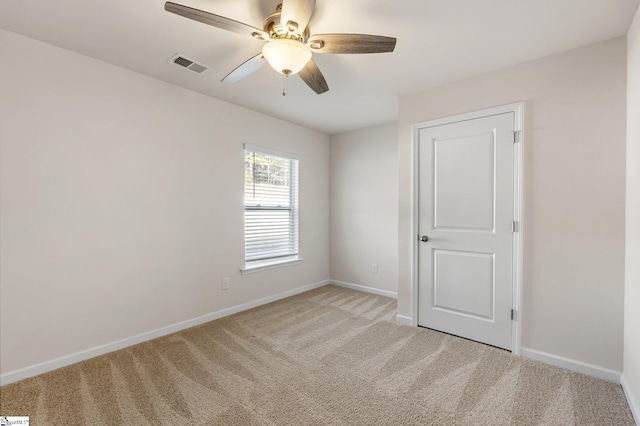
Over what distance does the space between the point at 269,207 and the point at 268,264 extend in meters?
0.75

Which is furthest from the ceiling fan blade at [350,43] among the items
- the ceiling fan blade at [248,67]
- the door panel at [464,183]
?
the door panel at [464,183]

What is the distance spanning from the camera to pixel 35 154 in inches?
83.7

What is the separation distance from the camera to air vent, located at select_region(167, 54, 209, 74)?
237 cm

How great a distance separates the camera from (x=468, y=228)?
8.96 feet

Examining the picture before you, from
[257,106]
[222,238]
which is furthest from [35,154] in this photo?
[257,106]

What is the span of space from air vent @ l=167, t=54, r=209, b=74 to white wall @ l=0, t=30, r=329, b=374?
455mm

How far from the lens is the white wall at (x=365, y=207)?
4.08 meters

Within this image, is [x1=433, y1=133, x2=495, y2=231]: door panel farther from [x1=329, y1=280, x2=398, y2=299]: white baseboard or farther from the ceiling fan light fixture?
the ceiling fan light fixture

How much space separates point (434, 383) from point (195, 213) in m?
2.65

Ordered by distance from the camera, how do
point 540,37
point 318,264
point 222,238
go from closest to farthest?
point 540,37 < point 222,238 < point 318,264

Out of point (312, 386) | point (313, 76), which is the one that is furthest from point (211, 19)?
point (312, 386)

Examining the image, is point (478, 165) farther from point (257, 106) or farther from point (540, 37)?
point (257, 106)

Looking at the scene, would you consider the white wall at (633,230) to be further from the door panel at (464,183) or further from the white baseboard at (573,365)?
the door panel at (464,183)

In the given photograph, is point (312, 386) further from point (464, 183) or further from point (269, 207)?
point (269, 207)
